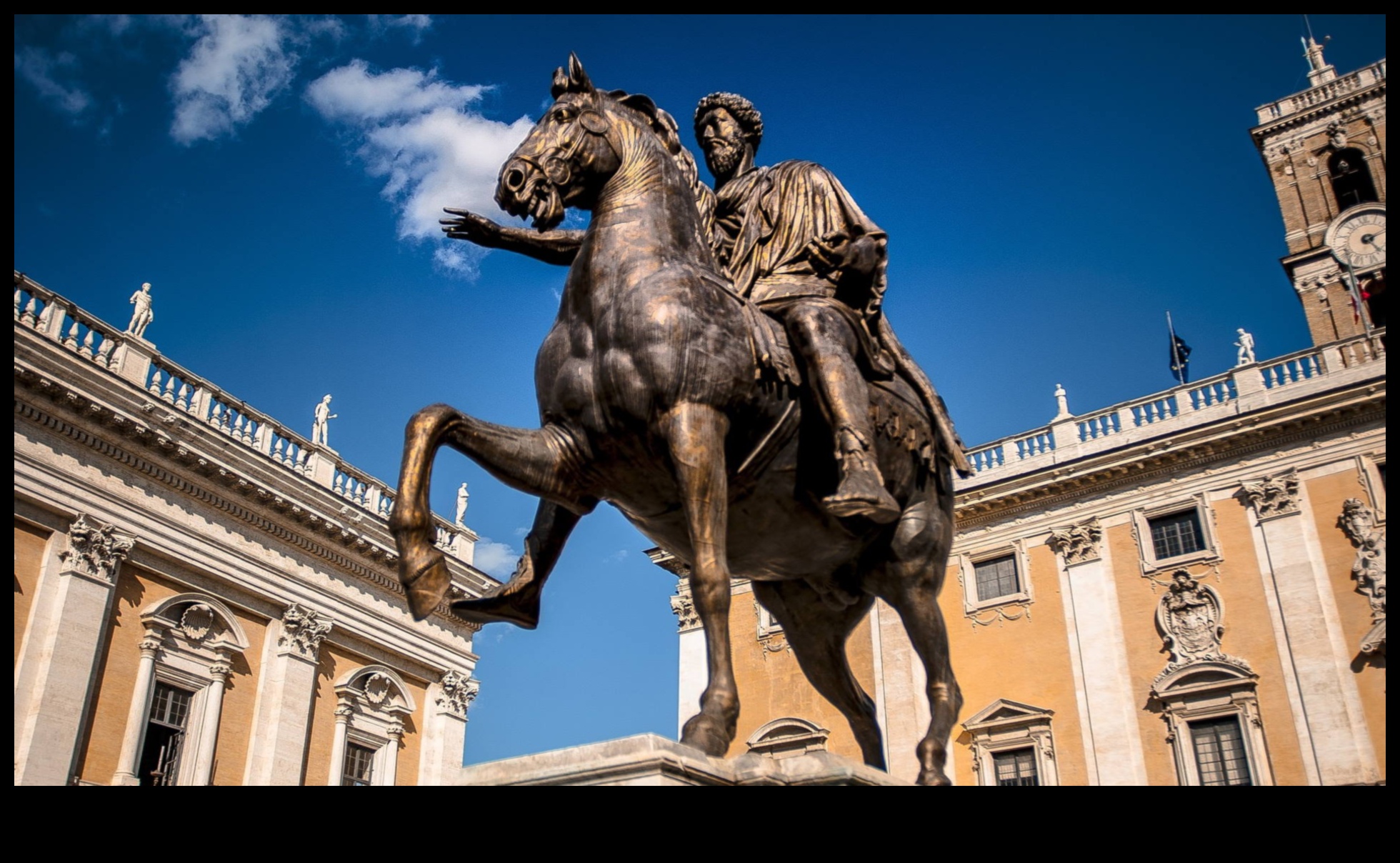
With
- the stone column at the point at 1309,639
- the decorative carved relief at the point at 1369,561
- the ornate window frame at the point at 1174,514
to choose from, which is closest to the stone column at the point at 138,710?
the ornate window frame at the point at 1174,514

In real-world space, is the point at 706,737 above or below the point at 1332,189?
below

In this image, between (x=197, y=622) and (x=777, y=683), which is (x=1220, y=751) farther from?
(x=197, y=622)

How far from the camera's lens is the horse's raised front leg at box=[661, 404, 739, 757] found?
13.1ft

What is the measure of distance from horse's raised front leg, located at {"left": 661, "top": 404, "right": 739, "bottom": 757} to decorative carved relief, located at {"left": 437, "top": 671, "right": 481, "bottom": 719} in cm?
2731

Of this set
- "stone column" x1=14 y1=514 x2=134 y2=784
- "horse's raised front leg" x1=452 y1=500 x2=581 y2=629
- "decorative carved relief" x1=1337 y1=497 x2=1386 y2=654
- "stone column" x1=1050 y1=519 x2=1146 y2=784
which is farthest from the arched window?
"horse's raised front leg" x1=452 y1=500 x2=581 y2=629

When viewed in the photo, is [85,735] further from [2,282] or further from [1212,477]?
[1212,477]

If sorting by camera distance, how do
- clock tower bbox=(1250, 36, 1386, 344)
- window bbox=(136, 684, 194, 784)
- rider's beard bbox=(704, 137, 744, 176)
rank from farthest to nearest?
1. clock tower bbox=(1250, 36, 1386, 344)
2. window bbox=(136, 684, 194, 784)
3. rider's beard bbox=(704, 137, 744, 176)

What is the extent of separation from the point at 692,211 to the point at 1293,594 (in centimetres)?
2491

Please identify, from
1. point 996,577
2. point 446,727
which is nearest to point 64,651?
point 446,727

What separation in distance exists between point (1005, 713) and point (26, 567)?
68.6ft

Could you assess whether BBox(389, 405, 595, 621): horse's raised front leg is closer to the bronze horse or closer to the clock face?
the bronze horse

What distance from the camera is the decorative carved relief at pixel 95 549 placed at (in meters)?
21.1

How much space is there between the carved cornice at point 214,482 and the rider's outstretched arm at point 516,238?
1803 centimetres

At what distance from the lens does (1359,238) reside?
130ft
